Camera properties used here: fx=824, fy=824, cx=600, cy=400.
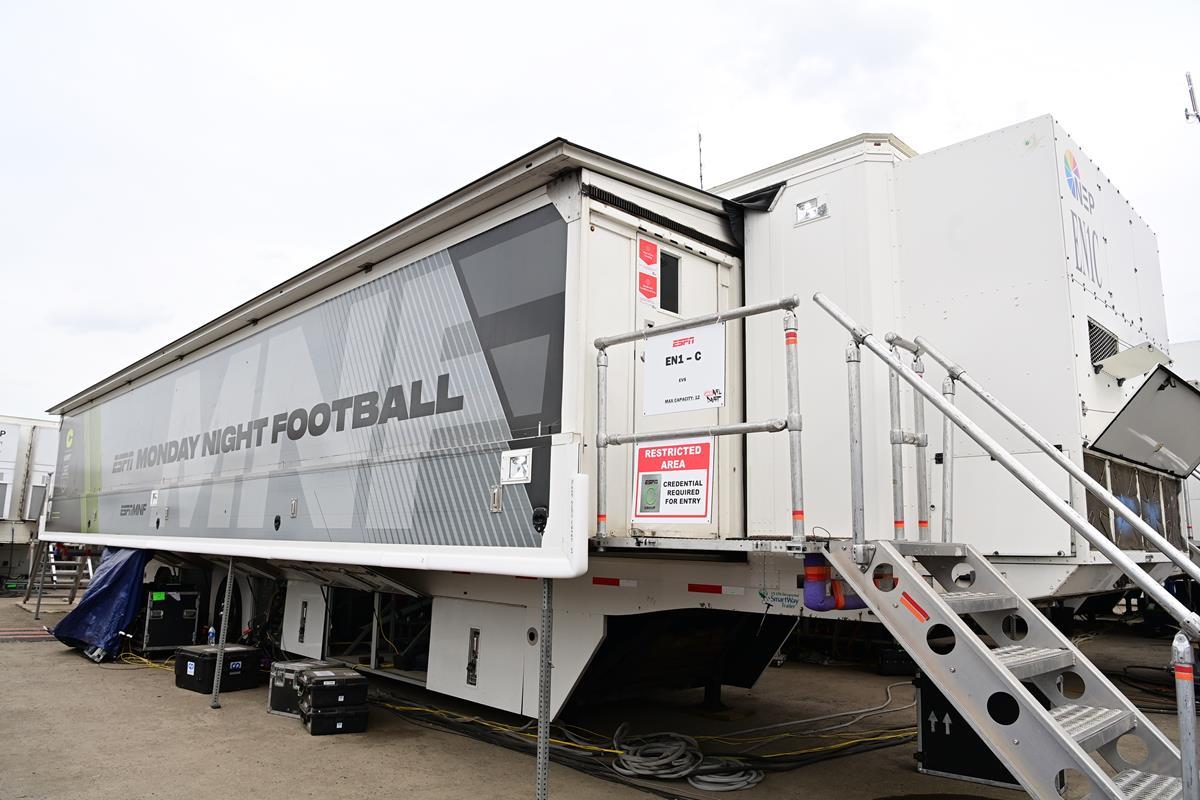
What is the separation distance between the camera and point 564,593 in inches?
196

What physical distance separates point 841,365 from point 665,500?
4.27 ft

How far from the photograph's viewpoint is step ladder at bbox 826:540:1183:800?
2.69 metres

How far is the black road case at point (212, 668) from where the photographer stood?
7.14m

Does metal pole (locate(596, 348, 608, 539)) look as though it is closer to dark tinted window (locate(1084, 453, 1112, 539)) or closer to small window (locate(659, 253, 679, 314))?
small window (locate(659, 253, 679, 314))

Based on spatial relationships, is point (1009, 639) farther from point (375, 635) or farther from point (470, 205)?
point (375, 635)

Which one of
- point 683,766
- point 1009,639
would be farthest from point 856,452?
point 683,766

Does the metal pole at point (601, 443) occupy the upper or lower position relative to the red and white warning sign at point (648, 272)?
lower

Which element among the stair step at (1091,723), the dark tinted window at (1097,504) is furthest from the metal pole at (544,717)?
the dark tinted window at (1097,504)

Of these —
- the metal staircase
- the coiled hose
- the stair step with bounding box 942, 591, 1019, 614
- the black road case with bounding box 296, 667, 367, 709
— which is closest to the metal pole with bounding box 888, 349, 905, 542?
the metal staircase

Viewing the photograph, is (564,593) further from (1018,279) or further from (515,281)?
(1018,279)

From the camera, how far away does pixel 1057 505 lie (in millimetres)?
2695

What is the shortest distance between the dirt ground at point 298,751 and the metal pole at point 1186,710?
7.48ft

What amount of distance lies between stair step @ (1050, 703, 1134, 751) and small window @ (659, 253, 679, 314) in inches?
104

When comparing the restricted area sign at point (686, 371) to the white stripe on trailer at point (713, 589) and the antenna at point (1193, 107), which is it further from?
the antenna at point (1193, 107)
